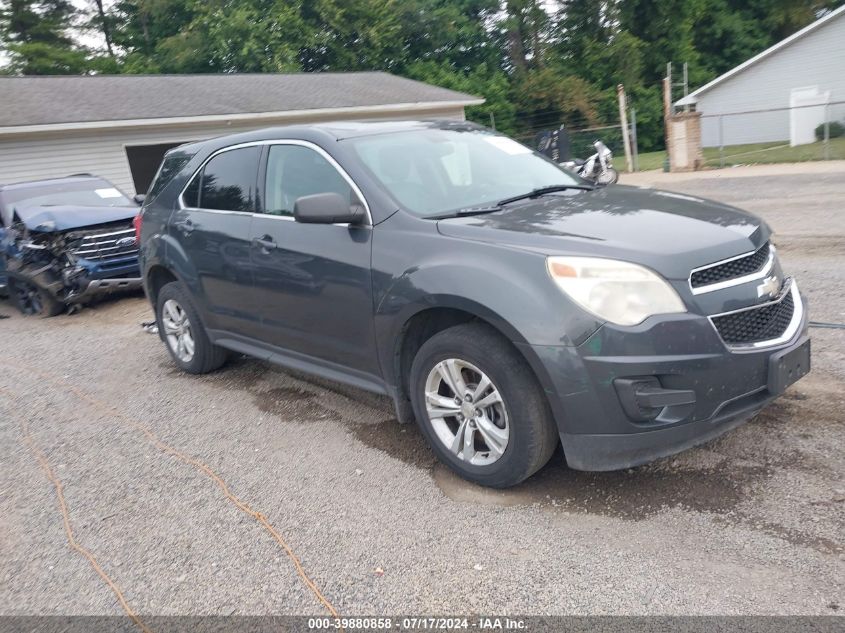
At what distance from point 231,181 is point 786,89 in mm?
34621

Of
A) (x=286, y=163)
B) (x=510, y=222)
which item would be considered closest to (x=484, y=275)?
(x=510, y=222)

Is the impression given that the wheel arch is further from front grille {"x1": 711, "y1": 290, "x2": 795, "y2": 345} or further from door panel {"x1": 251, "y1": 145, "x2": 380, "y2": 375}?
front grille {"x1": 711, "y1": 290, "x2": 795, "y2": 345}

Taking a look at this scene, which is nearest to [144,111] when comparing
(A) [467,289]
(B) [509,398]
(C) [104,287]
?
A: (C) [104,287]

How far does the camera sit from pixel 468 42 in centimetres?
4050

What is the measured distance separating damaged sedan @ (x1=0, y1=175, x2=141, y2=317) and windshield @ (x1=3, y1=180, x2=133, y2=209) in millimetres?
38

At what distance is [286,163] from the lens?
4.81m

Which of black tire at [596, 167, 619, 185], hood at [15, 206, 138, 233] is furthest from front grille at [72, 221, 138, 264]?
black tire at [596, 167, 619, 185]

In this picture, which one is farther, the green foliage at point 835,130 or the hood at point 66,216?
the green foliage at point 835,130

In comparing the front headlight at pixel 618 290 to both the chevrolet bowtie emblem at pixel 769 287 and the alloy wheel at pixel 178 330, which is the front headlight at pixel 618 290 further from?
the alloy wheel at pixel 178 330

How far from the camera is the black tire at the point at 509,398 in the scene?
341cm

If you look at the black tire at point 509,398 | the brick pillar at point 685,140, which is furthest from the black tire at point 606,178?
the brick pillar at point 685,140

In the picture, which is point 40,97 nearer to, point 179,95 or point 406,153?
point 179,95

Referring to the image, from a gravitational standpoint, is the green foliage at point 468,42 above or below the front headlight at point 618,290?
above

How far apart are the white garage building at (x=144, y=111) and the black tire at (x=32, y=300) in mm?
7280
